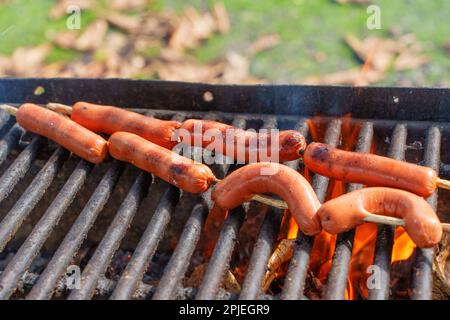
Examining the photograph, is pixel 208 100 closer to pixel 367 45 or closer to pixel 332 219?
pixel 332 219

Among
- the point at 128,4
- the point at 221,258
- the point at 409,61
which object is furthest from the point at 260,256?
the point at 128,4

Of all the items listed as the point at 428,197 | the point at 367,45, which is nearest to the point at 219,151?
the point at 428,197

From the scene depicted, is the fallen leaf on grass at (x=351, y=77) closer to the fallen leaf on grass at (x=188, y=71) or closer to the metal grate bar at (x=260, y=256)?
the fallen leaf on grass at (x=188, y=71)

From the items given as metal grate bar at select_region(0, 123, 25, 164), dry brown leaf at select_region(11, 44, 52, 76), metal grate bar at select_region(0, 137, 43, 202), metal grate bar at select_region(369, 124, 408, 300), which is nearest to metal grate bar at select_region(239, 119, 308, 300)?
metal grate bar at select_region(369, 124, 408, 300)

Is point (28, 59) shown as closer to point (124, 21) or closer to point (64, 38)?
point (64, 38)

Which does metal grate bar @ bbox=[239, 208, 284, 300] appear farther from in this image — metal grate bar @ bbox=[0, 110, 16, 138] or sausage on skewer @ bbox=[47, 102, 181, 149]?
metal grate bar @ bbox=[0, 110, 16, 138]
